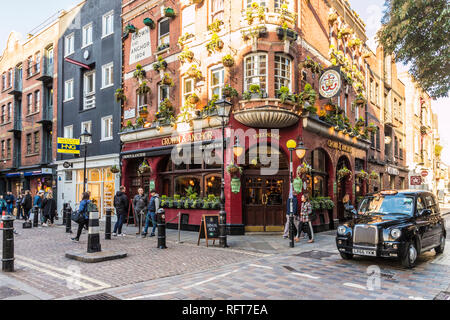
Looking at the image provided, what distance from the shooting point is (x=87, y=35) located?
24.1 m

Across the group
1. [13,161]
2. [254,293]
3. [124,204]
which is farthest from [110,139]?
[254,293]

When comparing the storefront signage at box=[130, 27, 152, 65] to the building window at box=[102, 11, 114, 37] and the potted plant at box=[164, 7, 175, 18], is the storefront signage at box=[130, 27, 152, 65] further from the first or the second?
the building window at box=[102, 11, 114, 37]

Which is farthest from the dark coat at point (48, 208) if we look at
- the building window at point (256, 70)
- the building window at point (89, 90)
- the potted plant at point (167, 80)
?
the building window at point (256, 70)

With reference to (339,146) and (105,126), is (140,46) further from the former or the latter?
(339,146)

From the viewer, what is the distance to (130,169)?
20297mm

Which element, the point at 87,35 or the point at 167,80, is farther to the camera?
the point at 87,35

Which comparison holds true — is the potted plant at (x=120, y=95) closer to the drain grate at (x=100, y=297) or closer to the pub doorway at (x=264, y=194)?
the pub doorway at (x=264, y=194)

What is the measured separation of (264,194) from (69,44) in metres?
20.0

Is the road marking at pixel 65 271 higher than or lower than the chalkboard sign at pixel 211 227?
lower

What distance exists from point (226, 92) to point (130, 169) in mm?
8915

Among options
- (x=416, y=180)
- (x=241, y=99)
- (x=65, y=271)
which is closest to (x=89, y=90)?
(x=241, y=99)

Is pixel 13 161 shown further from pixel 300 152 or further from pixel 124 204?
pixel 300 152

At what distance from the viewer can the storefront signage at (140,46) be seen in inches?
765

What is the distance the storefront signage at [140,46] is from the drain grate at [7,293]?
610 inches
